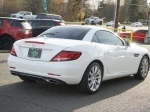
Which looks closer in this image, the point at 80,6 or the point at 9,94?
the point at 9,94

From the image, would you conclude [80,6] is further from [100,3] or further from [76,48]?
[76,48]

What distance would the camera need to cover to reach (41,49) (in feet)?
20.3

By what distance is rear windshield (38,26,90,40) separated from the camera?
685cm

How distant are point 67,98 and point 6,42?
898 cm

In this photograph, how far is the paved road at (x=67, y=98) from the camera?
5.52m

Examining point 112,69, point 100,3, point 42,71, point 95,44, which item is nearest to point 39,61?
point 42,71

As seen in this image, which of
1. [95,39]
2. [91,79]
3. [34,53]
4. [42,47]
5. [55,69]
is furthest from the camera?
[95,39]

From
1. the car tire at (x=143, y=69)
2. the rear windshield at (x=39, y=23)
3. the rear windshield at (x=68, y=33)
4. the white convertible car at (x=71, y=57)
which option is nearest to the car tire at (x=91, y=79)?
the white convertible car at (x=71, y=57)

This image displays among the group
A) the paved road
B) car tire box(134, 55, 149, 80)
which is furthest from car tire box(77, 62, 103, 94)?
car tire box(134, 55, 149, 80)

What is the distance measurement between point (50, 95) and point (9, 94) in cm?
80

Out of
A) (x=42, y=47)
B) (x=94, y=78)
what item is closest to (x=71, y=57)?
(x=42, y=47)

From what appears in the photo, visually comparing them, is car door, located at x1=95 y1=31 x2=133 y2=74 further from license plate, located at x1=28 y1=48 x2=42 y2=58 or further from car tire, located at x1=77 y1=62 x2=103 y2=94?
license plate, located at x1=28 y1=48 x2=42 y2=58

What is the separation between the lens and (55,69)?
19.5ft

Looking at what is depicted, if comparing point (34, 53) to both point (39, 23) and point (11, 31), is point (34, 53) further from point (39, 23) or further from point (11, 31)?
point (39, 23)
